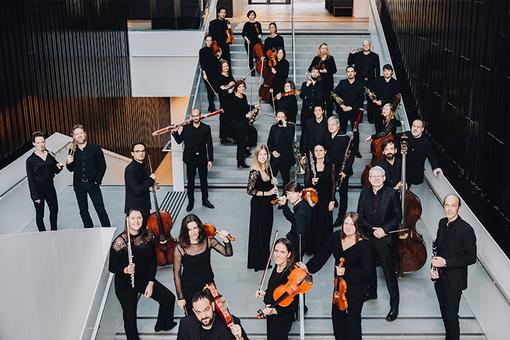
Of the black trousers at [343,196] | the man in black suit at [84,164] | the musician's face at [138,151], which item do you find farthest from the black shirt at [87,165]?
the black trousers at [343,196]

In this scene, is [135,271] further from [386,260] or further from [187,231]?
[386,260]

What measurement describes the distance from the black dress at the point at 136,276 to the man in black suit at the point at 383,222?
1906 millimetres

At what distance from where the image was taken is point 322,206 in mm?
8258

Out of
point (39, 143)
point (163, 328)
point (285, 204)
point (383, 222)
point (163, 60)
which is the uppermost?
point (163, 60)

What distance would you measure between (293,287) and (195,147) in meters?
4.10

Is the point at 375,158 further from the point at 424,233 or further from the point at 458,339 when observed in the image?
the point at 458,339

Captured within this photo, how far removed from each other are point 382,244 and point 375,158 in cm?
207

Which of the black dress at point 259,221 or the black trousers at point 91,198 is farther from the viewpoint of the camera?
the black trousers at point 91,198

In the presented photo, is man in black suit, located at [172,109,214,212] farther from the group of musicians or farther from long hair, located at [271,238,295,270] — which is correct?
long hair, located at [271,238,295,270]

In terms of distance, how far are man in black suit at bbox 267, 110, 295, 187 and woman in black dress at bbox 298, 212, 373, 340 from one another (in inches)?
124

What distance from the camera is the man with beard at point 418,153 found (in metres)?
8.55

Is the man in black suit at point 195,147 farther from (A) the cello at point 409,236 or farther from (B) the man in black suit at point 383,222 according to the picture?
(B) the man in black suit at point 383,222

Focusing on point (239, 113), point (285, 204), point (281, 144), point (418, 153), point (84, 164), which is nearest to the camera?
point (285, 204)

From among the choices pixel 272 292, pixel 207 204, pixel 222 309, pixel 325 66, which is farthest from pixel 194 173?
pixel 222 309
